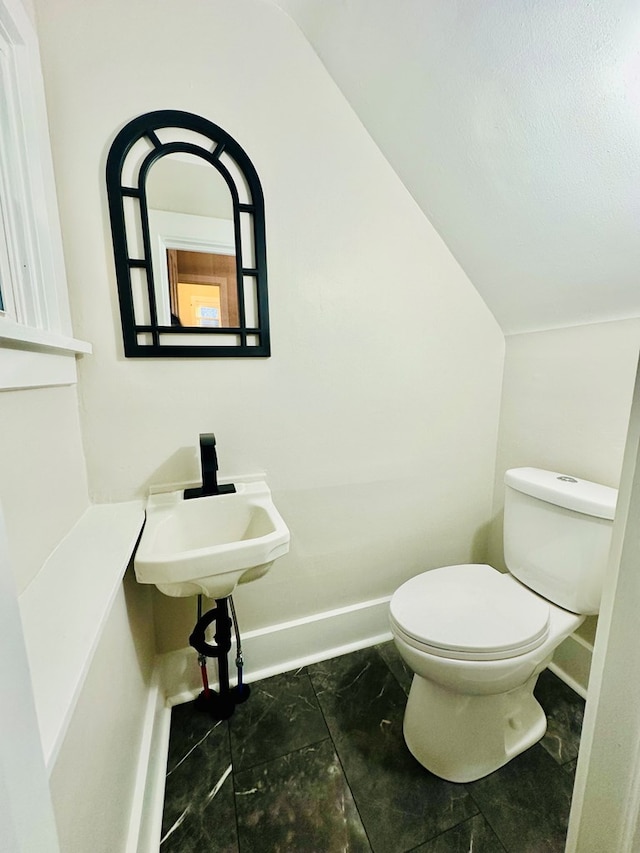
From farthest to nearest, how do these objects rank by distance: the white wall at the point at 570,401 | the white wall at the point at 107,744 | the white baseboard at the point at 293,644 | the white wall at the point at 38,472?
the white baseboard at the point at 293,644 < the white wall at the point at 570,401 < the white wall at the point at 38,472 < the white wall at the point at 107,744

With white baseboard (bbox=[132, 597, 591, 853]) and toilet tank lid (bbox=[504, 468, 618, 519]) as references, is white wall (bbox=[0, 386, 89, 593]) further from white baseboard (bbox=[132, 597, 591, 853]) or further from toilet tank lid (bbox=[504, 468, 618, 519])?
toilet tank lid (bbox=[504, 468, 618, 519])

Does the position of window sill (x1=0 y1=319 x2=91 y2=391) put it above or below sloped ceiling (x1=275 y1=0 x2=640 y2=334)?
below

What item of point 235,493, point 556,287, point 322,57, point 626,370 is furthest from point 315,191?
point 626,370

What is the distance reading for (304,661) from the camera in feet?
4.70

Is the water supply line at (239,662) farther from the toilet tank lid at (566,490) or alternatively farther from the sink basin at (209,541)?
the toilet tank lid at (566,490)

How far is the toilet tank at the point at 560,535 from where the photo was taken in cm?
108

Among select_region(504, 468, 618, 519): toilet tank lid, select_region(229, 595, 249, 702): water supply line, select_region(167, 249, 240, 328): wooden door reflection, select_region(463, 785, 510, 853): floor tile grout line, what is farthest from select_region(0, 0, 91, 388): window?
select_region(463, 785, 510, 853): floor tile grout line

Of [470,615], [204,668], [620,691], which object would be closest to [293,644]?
[204,668]

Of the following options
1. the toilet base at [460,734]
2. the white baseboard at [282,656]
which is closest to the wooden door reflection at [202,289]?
the white baseboard at [282,656]

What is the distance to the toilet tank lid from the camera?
1061mm

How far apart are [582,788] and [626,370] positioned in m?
1.13

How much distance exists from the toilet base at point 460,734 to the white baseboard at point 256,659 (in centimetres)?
43

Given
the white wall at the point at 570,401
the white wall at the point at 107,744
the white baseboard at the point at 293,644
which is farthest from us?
the white baseboard at the point at 293,644

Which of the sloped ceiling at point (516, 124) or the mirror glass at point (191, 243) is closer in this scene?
the sloped ceiling at point (516, 124)
